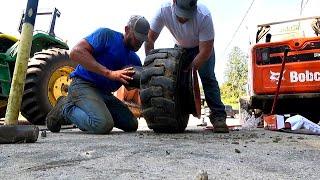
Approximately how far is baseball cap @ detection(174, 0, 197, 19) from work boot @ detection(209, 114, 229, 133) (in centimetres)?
96

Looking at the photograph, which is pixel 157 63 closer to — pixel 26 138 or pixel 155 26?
pixel 155 26

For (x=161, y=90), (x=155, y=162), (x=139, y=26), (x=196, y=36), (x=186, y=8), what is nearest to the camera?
(x=155, y=162)

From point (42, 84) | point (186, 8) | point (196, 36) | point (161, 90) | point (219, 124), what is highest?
point (186, 8)

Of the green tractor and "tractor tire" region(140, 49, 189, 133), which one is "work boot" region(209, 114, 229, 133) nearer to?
"tractor tire" region(140, 49, 189, 133)

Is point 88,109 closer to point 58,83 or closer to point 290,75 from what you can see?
point 58,83

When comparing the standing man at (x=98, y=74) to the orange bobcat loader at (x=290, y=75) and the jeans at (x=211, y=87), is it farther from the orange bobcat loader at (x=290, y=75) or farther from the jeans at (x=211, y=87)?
the orange bobcat loader at (x=290, y=75)

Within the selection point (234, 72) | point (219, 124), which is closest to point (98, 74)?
point (219, 124)

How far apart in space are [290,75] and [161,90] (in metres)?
2.49

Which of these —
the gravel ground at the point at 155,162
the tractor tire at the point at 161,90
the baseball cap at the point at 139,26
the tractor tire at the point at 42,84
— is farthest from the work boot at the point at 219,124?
the tractor tire at the point at 42,84

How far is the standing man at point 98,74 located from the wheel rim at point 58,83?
1.37 metres

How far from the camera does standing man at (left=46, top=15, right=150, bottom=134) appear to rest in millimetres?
3566

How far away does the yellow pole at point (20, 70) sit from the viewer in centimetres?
266

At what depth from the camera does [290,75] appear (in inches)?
205

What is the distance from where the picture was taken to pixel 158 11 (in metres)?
3.75
